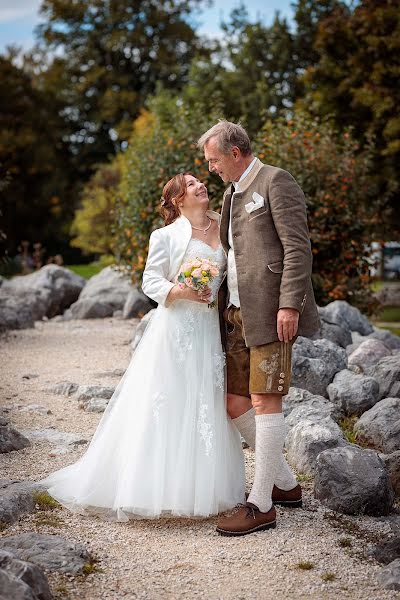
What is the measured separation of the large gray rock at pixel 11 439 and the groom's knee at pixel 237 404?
204cm

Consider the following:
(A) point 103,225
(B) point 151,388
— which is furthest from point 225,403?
(A) point 103,225

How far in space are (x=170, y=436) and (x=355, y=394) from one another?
2.88 metres

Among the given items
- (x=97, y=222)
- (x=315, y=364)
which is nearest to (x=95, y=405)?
(x=315, y=364)

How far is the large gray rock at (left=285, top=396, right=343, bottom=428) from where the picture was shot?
6449mm

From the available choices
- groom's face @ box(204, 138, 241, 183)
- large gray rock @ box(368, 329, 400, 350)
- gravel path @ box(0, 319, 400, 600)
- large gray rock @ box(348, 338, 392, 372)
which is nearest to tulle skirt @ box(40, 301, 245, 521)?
gravel path @ box(0, 319, 400, 600)

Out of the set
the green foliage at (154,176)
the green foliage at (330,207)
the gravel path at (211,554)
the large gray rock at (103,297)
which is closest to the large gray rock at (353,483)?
the gravel path at (211,554)

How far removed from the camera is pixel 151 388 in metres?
4.88

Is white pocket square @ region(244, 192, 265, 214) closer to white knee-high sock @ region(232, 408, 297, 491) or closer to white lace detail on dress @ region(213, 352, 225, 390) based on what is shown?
white lace detail on dress @ region(213, 352, 225, 390)

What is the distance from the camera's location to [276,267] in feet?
15.1

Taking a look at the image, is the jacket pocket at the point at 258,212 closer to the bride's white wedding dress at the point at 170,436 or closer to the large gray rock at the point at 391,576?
the bride's white wedding dress at the point at 170,436

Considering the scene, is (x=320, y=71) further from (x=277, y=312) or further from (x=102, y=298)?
(x=277, y=312)

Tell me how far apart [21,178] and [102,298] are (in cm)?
2191

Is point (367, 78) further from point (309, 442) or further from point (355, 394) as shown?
point (309, 442)

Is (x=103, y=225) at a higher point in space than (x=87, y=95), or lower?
lower
